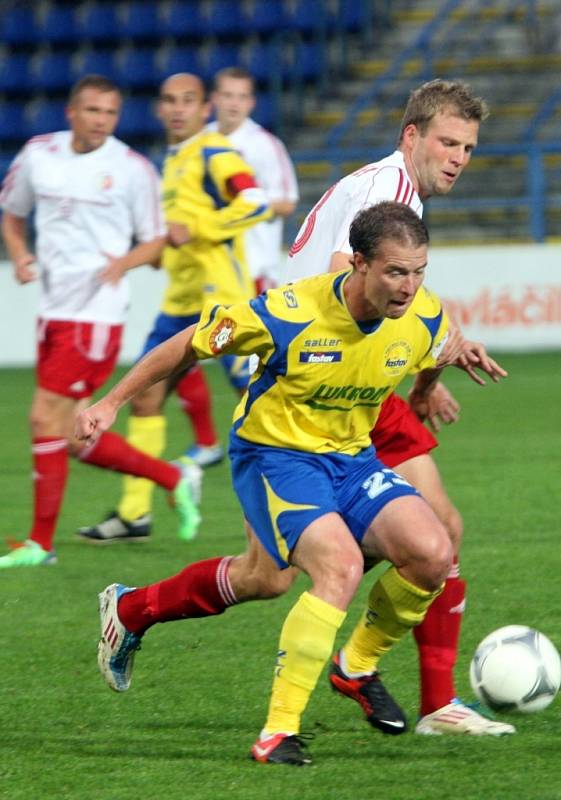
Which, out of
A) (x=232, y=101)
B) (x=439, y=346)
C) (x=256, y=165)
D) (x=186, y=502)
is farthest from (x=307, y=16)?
(x=439, y=346)

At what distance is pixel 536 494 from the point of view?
8.53 metres

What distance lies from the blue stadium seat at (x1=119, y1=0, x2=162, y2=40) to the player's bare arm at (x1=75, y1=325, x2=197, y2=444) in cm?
1696

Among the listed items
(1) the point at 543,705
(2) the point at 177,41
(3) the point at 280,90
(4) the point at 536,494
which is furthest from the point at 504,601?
(2) the point at 177,41

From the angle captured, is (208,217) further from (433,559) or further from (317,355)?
(433,559)

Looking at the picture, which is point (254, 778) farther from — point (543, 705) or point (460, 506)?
point (460, 506)

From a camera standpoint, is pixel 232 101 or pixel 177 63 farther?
pixel 177 63

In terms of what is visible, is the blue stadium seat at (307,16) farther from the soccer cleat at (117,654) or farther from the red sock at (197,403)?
the soccer cleat at (117,654)

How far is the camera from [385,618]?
4492mm

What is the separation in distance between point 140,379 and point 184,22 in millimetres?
16970

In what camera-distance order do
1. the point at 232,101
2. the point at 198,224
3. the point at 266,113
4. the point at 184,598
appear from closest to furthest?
the point at 184,598 → the point at 198,224 → the point at 232,101 → the point at 266,113

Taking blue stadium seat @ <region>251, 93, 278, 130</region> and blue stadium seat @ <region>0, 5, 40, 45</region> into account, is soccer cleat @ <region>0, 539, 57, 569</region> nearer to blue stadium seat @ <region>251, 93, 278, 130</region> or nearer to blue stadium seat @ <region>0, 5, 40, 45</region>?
blue stadium seat @ <region>251, 93, 278, 130</region>

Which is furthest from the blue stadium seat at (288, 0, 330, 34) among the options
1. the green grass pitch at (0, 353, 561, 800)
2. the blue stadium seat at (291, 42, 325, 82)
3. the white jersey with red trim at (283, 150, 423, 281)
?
the white jersey with red trim at (283, 150, 423, 281)

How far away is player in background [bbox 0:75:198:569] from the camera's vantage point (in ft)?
23.9

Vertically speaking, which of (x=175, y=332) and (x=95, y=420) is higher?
(x=95, y=420)
